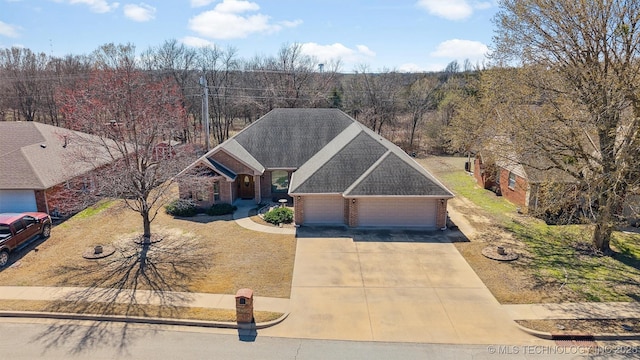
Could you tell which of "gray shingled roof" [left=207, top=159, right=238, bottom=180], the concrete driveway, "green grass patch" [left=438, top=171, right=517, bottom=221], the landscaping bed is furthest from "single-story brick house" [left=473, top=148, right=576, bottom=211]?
"gray shingled roof" [left=207, top=159, right=238, bottom=180]

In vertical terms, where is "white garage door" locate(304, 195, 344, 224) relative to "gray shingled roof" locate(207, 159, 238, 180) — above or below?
below

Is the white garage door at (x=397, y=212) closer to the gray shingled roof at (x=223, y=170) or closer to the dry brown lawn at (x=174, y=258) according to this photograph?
Result: the dry brown lawn at (x=174, y=258)

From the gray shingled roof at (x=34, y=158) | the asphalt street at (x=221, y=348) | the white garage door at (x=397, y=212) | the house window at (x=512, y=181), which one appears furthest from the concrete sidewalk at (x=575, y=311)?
the gray shingled roof at (x=34, y=158)

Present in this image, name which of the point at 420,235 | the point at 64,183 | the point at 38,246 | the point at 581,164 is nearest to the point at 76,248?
the point at 38,246

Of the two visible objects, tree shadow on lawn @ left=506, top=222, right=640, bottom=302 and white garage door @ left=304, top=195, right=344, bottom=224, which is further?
white garage door @ left=304, top=195, right=344, bottom=224

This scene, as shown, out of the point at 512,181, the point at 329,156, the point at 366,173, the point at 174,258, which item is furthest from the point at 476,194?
the point at 174,258

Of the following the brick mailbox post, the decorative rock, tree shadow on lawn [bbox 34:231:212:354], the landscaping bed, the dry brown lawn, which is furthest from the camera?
the decorative rock

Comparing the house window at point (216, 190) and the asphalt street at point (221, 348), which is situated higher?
the house window at point (216, 190)

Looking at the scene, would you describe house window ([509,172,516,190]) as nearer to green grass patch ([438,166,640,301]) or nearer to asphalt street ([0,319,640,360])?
green grass patch ([438,166,640,301])
